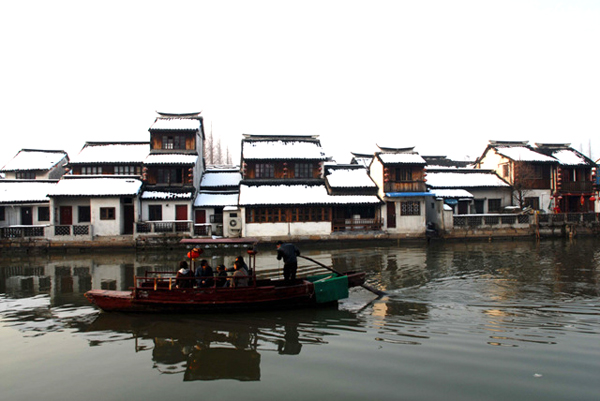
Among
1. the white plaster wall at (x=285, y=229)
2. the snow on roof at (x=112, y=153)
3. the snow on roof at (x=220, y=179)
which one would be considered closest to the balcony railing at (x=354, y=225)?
the white plaster wall at (x=285, y=229)

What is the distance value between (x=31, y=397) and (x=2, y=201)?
32.5 meters

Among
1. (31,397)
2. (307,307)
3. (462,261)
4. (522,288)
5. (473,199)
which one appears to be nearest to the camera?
(31,397)

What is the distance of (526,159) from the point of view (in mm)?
38750

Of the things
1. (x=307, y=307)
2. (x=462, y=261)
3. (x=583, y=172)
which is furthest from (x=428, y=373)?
(x=583, y=172)

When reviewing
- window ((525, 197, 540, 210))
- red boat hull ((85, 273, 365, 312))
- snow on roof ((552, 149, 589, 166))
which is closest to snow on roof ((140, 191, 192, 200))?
red boat hull ((85, 273, 365, 312))

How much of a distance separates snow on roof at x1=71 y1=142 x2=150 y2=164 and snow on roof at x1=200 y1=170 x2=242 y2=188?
664 cm

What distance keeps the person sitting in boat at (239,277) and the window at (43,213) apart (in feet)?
94.6

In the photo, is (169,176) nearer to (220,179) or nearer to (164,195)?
(164,195)

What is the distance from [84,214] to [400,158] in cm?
2758

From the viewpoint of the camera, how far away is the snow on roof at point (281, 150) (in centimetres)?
3675

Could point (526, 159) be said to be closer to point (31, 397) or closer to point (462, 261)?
point (462, 261)

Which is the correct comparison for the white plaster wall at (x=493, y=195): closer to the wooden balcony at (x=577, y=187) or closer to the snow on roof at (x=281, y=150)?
the wooden balcony at (x=577, y=187)

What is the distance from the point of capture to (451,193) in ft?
122

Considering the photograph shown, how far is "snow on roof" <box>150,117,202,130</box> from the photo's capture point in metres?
37.8
